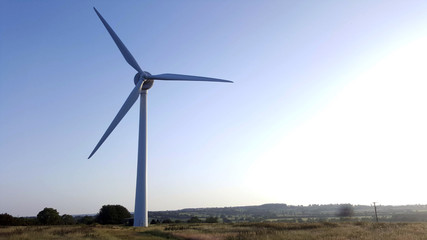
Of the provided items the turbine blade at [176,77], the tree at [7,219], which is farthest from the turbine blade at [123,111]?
the tree at [7,219]

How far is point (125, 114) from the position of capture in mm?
59688

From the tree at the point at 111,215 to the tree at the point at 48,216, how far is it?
14.8m

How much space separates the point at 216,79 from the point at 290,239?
31.5m

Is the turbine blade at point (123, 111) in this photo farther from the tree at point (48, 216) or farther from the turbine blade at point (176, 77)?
the tree at point (48, 216)

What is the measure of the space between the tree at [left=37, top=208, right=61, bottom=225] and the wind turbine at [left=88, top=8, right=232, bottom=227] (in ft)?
269

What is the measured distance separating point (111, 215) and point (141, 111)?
74.3 m

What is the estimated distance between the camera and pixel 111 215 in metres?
124

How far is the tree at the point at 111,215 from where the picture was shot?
123625 mm

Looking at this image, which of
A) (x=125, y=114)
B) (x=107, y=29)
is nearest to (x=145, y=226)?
(x=125, y=114)

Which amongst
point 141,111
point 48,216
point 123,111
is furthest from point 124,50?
point 48,216

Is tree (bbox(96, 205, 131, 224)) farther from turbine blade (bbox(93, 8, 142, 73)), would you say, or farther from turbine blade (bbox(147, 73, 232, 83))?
turbine blade (bbox(147, 73, 232, 83))

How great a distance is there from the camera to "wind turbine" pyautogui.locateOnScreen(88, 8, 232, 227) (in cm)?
5716

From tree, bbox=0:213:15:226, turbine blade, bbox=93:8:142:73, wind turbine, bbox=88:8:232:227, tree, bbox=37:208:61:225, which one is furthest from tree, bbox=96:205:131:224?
turbine blade, bbox=93:8:142:73

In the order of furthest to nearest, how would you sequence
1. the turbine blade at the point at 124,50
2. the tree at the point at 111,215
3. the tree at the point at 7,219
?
the tree at the point at 111,215 → the tree at the point at 7,219 → the turbine blade at the point at 124,50
